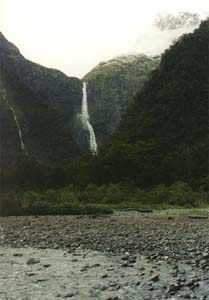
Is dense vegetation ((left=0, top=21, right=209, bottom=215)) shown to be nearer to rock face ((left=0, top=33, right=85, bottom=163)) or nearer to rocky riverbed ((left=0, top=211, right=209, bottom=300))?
rocky riverbed ((left=0, top=211, right=209, bottom=300))

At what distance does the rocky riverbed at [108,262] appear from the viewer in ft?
40.4

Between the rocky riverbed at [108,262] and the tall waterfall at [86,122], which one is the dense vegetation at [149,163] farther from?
the tall waterfall at [86,122]

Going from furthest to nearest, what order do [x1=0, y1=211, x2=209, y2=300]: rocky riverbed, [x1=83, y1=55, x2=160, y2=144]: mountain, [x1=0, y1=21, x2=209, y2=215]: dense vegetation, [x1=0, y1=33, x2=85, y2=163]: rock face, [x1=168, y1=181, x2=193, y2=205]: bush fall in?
[x1=83, y1=55, x2=160, y2=144]: mountain → [x1=0, y1=33, x2=85, y2=163]: rock face → [x1=0, y1=21, x2=209, y2=215]: dense vegetation → [x1=168, y1=181, x2=193, y2=205]: bush → [x1=0, y1=211, x2=209, y2=300]: rocky riverbed

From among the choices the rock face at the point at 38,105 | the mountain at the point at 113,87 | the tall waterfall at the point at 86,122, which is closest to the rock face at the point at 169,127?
the tall waterfall at the point at 86,122

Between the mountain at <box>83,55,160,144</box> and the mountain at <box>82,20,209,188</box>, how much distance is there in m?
26.0

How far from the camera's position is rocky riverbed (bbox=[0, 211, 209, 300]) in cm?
1233

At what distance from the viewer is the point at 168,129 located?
238 ft

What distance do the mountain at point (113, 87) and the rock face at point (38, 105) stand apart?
16.3 feet

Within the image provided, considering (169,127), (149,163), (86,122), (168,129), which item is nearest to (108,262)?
(149,163)

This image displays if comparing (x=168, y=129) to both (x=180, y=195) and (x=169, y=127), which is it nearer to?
(x=169, y=127)

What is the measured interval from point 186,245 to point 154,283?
4.92 meters

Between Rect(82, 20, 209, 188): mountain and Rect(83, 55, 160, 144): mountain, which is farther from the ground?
Rect(83, 55, 160, 144): mountain

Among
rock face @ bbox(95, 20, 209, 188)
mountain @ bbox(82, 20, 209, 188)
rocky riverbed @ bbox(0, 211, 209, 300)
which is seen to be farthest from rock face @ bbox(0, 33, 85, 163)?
rocky riverbed @ bbox(0, 211, 209, 300)

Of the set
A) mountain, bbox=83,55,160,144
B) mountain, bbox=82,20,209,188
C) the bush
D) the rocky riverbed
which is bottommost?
the rocky riverbed
